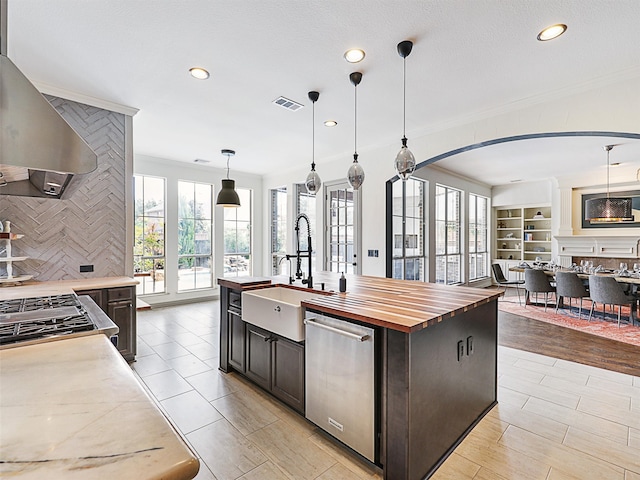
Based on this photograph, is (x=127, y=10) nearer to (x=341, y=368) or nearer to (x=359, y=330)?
(x=359, y=330)

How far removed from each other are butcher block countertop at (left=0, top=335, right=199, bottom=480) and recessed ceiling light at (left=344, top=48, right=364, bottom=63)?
2625mm

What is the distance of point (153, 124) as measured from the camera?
14.0 feet

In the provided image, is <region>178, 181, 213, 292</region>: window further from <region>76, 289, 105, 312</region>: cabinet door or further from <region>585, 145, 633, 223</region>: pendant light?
<region>585, 145, 633, 223</region>: pendant light

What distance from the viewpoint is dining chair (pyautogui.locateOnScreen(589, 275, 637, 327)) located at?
192 inches

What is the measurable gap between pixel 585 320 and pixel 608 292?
23.6 inches

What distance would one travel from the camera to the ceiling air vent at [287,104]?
3.49 meters

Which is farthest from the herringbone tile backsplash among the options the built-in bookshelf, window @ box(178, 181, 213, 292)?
the built-in bookshelf

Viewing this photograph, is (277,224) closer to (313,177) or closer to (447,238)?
(447,238)

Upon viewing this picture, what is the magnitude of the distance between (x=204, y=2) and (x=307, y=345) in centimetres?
235

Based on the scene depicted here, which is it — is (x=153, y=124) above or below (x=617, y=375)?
above

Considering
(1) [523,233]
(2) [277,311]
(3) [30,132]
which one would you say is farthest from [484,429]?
(1) [523,233]

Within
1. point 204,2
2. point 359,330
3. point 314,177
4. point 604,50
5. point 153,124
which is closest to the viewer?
point 359,330

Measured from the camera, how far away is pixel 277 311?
2410mm

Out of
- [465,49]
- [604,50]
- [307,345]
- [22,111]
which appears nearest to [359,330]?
[307,345]
